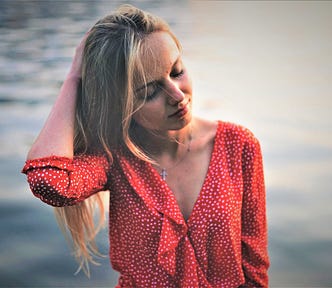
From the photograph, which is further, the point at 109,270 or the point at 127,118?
the point at 109,270

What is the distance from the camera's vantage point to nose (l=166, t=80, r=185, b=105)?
3.82ft

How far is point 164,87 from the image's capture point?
117cm

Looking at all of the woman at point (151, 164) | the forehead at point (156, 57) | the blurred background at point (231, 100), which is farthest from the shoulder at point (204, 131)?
the blurred background at point (231, 100)

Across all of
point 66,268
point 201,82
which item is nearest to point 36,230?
point 66,268

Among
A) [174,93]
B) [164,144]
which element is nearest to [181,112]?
[174,93]

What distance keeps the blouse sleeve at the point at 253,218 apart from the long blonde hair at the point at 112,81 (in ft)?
0.86

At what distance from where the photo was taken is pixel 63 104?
4.12 feet

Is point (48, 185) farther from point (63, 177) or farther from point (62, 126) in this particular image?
point (62, 126)

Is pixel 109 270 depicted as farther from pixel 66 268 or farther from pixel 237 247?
pixel 237 247

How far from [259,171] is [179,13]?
3.98 feet

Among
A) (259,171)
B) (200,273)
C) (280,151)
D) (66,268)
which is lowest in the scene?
(66,268)

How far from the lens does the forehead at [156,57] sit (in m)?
1.16

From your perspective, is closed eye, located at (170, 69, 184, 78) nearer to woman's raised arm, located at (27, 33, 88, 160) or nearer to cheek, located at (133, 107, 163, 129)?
cheek, located at (133, 107, 163, 129)

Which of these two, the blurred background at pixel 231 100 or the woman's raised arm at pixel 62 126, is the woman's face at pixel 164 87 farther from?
the blurred background at pixel 231 100
